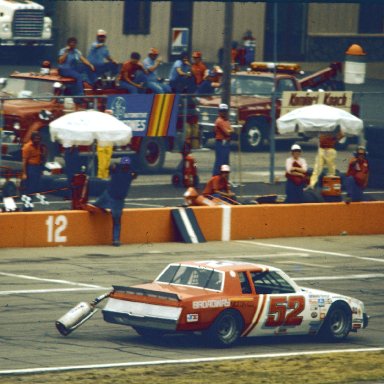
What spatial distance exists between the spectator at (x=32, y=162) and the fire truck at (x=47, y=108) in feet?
3.63

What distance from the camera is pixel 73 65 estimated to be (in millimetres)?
31312

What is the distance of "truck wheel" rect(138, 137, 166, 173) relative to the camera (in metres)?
30.8

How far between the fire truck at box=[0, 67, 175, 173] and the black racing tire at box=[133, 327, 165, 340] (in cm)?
1059

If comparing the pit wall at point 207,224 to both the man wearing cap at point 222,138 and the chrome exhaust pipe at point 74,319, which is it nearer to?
the man wearing cap at point 222,138

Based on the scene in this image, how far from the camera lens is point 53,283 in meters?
20.6

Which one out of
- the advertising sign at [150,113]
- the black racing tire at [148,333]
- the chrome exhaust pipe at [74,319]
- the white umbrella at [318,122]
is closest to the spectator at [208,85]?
the advertising sign at [150,113]

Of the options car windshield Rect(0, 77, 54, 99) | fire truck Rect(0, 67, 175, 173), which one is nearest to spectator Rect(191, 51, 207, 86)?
fire truck Rect(0, 67, 175, 173)

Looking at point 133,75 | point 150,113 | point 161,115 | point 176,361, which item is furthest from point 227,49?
point 176,361

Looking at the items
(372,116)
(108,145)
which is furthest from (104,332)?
(372,116)

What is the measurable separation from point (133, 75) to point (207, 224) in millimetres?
6808

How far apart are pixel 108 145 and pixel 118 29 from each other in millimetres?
20404

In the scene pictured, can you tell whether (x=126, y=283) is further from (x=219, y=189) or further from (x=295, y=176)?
(x=295, y=176)

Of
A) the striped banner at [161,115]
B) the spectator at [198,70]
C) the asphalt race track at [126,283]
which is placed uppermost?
the spectator at [198,70]

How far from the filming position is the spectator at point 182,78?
33438 mm
